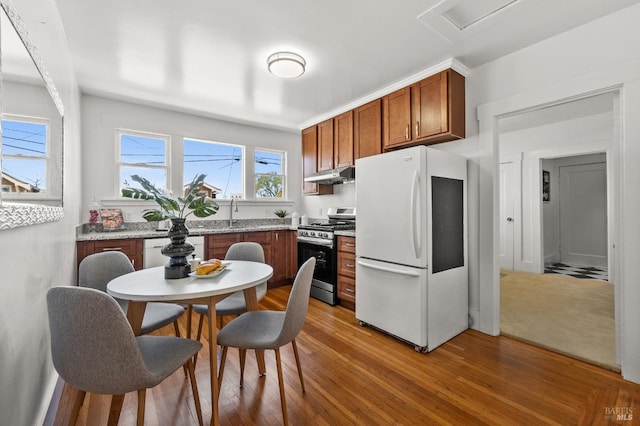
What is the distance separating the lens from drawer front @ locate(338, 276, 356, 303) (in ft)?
10.8

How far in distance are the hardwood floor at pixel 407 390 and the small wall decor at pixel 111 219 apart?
201cm

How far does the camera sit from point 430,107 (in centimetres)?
288

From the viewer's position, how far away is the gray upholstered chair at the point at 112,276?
1.92 metres

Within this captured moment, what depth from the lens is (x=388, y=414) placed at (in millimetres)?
1656

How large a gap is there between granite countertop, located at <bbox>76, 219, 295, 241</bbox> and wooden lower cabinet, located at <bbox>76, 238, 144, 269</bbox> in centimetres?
5

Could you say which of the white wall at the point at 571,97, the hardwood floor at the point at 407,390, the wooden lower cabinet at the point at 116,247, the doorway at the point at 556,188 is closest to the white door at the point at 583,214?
the doorway at the point at 556,188

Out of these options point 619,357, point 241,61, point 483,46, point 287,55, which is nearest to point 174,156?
point 241,61

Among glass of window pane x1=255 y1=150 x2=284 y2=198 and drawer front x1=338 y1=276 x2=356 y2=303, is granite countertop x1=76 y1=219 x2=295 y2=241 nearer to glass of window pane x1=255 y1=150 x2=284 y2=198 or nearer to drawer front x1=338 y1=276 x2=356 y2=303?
glass of window pane x1=255 y1=150 x2=284 y2=198

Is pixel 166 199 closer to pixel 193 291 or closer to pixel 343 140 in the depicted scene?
pixel 193 291

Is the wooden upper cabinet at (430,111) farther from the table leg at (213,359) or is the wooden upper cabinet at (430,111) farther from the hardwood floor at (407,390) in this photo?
the table leg at (213,359)

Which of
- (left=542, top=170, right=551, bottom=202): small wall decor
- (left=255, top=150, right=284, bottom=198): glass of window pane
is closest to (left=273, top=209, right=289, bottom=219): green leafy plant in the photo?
(left=255, top=150, right=284, bottom=198): glass of window pane

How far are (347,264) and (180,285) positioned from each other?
209 cm

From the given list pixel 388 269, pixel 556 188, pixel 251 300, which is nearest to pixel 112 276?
Result: pixel 251 300

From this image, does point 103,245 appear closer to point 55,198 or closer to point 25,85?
point 55,198
